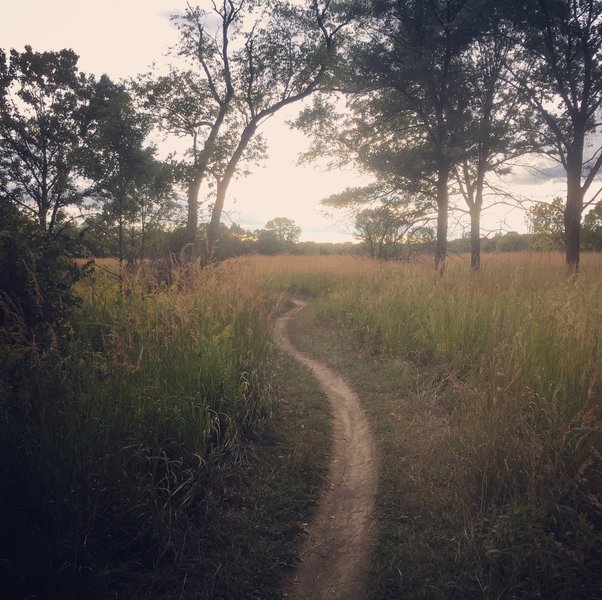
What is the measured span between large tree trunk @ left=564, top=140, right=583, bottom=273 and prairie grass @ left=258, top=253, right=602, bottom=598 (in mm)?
5525

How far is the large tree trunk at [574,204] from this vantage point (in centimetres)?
951

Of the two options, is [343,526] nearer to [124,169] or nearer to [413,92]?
[124,169]

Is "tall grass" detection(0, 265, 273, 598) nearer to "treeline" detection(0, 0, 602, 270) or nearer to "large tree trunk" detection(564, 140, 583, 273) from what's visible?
"treeline" detection(0, 0, 602, 270)

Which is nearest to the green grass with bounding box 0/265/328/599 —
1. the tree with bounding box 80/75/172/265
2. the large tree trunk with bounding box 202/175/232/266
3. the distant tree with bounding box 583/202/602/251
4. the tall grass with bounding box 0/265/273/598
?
the tall grass with bounding box 0/265/273/598

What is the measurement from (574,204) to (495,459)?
9.82 m

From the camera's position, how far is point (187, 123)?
623 inches

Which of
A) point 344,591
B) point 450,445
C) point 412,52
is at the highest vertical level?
point 412,52

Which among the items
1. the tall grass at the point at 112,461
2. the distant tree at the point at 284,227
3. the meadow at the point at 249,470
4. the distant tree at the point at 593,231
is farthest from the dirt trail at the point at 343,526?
the distant tree at the point at 284,227

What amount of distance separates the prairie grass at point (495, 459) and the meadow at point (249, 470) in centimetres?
2

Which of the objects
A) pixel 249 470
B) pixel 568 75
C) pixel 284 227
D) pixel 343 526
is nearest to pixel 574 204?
pixel 568 75

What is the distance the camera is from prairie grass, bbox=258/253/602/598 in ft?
7.24

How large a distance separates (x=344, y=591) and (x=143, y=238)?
36.2ft

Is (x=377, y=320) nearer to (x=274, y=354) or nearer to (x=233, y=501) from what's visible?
(x=274, y=354)

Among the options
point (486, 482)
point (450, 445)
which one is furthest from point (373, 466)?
point (486, 482)
